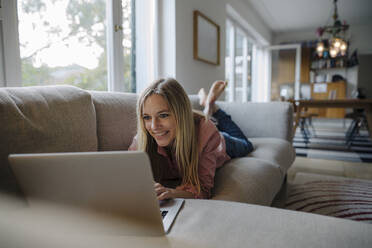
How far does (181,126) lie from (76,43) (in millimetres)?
1167

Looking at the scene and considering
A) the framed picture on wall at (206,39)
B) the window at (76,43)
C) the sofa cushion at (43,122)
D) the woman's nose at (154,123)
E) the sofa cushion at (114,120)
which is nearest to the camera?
Result: the sofa cushion at (43,122)

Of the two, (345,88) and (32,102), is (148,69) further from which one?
(345,88)

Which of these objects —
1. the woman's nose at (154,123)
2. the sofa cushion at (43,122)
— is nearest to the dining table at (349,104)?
the woman's nose at (154,123)

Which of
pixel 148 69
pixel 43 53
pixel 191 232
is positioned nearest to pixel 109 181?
pixel 191 232

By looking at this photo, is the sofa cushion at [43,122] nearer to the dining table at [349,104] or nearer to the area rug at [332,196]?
the area rug at [332,196]

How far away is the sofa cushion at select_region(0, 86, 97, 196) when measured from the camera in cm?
75

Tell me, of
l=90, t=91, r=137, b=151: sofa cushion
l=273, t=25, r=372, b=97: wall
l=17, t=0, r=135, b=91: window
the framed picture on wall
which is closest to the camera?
l=90, t=91, r=137, b=151: sofa cushion

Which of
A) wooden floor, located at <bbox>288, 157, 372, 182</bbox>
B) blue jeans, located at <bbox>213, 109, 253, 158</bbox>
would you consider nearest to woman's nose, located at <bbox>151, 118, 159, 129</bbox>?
blue jeans, located at <bbox>213, 109, 253, 158</bbox>

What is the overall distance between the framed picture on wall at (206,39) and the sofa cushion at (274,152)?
142 centimetres

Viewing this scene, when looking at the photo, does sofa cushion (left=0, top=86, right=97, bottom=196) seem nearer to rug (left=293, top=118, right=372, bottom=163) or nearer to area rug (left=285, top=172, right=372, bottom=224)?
area rug (left=285, top=172, right=372, bottom=224)

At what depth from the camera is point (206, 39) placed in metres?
3.16

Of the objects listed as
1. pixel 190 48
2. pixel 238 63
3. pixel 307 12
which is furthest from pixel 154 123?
pixel 307 12

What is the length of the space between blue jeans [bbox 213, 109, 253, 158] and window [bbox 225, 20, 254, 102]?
2.78 meters

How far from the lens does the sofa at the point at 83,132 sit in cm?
77
